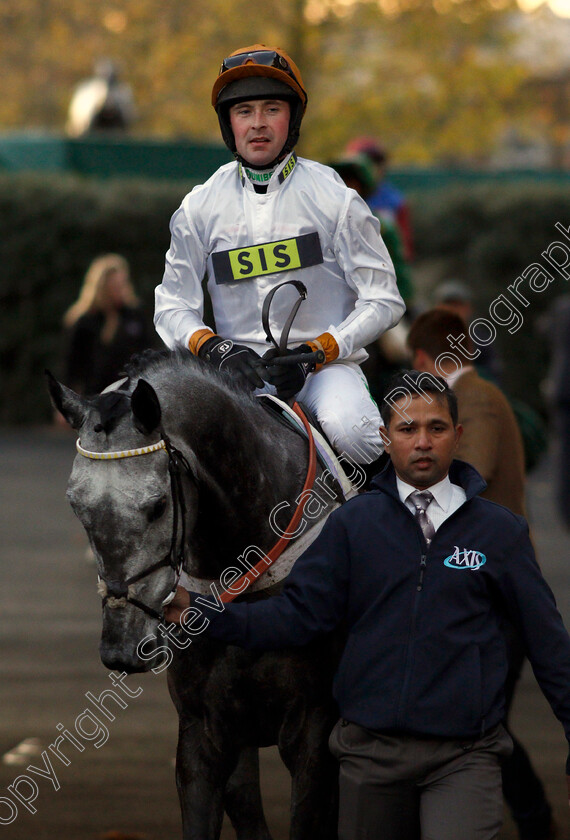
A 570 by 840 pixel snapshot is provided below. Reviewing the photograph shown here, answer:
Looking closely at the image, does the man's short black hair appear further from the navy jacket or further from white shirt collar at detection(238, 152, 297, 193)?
white shirt collar at detection(238, 152, 297, 193)

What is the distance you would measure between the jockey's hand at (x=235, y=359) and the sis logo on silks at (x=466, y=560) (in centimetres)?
81

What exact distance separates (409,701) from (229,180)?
5.56ft

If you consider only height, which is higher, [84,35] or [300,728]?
[84,35]

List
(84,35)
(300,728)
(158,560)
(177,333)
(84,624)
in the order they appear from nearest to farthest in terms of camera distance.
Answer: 1. (158,560)
2. (300,728)
3. (177,333)
4. (84,624)
5. (84,35)

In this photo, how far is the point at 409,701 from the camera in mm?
3289

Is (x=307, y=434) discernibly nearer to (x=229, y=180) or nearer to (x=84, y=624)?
(x=229, y=180)

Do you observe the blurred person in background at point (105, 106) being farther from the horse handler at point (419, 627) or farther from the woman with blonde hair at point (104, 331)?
the horse handler at point (419, 627)

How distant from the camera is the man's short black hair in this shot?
136 inches

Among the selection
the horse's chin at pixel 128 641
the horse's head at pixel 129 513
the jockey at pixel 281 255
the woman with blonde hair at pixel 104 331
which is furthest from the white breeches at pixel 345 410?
the woman with blonde hair at pixel 104 331

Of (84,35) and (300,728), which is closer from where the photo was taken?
(300,728)

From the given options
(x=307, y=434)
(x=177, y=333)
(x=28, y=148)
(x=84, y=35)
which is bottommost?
(x=307, y=434)

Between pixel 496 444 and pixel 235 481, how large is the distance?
164 centimetres

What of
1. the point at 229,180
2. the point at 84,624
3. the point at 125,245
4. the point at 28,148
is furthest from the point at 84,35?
the point at 229,180

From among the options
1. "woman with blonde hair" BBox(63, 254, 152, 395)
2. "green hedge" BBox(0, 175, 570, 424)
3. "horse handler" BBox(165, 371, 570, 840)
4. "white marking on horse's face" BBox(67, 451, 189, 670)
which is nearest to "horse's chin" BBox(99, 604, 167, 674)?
"white marking on horse's face" BBox(67, 451, 189, 670)
